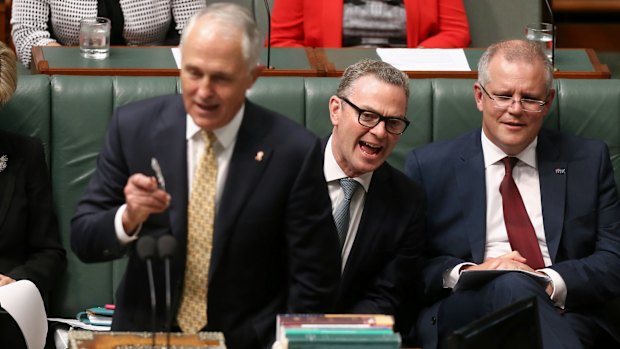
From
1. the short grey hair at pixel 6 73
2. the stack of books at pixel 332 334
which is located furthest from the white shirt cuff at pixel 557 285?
the short grey hair at pixel 6 73

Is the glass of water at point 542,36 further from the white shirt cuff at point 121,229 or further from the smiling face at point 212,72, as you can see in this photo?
the white shirt cuff at point 121,229

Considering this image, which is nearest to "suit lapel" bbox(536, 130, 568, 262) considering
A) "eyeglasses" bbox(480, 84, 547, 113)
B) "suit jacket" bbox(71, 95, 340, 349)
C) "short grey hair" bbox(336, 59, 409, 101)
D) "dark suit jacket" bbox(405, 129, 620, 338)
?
"dark suit jacket" bbox(405, 129, 620, 338)

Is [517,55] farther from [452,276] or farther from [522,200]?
[452,276]

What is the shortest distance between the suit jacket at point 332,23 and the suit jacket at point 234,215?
2.19m

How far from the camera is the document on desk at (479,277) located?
345cm

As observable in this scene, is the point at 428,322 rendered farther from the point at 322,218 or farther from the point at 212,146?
the point at 212,146

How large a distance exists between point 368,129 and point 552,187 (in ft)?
2.22

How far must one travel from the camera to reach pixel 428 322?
362 cm

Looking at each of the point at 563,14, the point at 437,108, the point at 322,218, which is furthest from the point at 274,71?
the point at 563,14

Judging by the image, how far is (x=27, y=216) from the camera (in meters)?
3.62

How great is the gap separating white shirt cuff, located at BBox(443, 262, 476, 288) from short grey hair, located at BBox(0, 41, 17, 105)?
136 centimetres

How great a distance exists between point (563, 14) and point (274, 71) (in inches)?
115

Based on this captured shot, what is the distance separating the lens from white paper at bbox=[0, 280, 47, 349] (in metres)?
3.33

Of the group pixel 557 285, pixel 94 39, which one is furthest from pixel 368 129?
pixel 94 39
